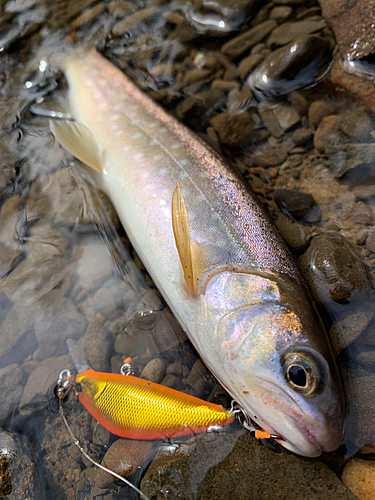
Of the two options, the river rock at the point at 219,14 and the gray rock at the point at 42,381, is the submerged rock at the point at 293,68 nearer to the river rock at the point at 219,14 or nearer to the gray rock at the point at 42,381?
the river rock at the point at 219,14

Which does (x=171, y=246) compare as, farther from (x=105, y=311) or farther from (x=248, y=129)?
(x=248, y=129)

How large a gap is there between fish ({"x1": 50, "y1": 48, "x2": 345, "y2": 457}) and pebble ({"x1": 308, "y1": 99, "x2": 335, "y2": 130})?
1083mm

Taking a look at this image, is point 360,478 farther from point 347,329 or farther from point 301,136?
point 301,136

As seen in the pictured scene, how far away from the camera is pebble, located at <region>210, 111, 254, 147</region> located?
3.14 m

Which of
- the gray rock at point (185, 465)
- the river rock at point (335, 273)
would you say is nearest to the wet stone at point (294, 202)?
the river rock at point (335, 273)

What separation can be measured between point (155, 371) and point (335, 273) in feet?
4.77

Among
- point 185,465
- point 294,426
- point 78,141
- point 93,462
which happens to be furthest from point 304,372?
point 78,141

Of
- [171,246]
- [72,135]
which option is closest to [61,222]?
[72,135]

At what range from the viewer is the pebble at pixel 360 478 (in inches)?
73.0

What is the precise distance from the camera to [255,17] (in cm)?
333

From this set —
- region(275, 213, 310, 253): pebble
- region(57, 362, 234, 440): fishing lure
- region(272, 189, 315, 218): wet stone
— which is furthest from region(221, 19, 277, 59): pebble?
region(57, 362, 234, 440): fishing lure

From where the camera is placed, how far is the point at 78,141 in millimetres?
2957

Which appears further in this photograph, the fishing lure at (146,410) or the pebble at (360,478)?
the fishing lure at (146,410)

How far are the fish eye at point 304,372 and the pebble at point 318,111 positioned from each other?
2.18m
